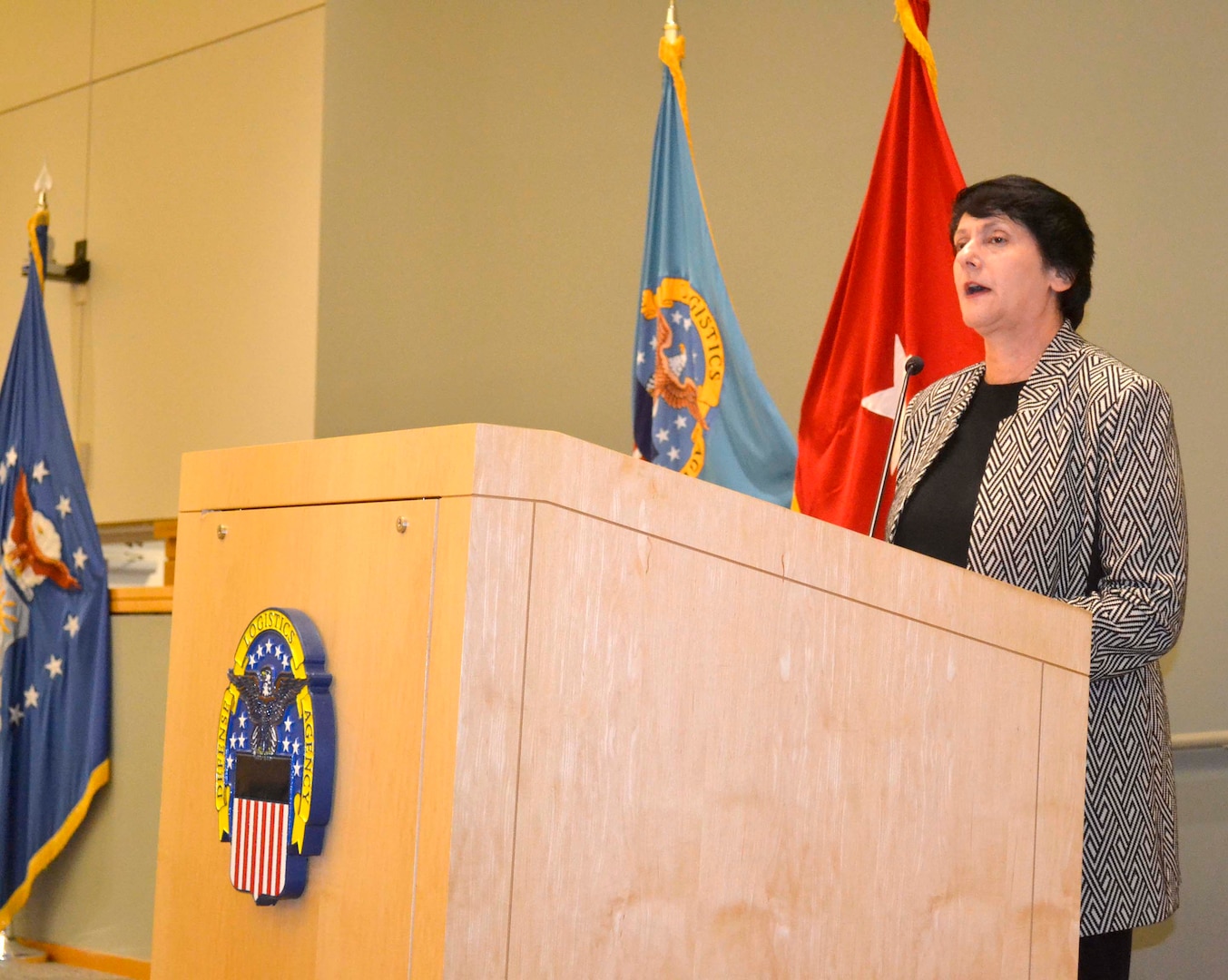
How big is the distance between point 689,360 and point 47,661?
195 cm

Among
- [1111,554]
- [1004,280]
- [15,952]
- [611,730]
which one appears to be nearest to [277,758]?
[611,730]

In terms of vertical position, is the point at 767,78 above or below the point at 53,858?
above

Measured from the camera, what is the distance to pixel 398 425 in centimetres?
425

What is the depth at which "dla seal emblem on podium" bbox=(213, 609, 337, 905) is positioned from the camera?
103 centimetres

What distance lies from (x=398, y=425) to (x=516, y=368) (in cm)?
46

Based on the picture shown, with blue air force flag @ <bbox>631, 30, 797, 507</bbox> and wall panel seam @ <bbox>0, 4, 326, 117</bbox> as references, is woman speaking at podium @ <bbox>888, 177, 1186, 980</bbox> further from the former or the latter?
wall panel seam @ <bbox>0, 4, 326, 117</bbox>

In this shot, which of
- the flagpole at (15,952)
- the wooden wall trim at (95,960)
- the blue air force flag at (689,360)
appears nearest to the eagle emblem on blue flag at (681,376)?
the blue air force flag at (689,360)

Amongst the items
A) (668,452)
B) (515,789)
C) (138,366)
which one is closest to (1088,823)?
(515,789)

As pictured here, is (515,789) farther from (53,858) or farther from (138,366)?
(138,366)

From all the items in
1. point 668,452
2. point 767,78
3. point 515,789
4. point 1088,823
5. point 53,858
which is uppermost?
point 767,78

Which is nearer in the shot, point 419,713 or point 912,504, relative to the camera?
point 419,713

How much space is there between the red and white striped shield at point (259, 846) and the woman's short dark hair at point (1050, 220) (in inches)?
47.5

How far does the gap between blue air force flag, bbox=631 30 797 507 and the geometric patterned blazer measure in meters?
1.44

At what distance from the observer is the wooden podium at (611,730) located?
0.96 meters
